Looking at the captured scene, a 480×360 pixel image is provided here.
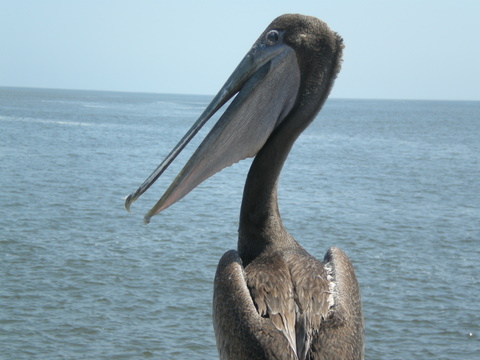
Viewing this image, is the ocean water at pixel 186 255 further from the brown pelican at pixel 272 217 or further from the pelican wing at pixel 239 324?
the pelican wing at pixel 239 324

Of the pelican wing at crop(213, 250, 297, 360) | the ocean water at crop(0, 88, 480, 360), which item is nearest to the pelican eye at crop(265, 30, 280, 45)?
the pelican wing at crop(213, 250, 297, 360)

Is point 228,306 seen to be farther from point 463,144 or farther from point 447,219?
point 463,144

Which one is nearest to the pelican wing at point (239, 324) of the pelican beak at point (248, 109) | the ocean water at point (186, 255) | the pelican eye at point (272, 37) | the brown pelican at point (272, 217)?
the brown pelican at point (272, 217)

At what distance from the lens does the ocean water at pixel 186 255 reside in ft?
27.2

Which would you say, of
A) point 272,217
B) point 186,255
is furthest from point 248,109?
point 186,255

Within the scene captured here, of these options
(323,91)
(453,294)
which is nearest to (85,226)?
(453,294)

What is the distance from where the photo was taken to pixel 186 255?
11188mm

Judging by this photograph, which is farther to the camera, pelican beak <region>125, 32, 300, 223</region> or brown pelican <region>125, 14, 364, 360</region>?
pelican beak <region>125, 32, 300, 223</region>

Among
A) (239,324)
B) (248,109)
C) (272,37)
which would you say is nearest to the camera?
(239,324)

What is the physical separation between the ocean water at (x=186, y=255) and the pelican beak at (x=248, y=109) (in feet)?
13.3

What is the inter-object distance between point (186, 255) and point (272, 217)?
6.84 m

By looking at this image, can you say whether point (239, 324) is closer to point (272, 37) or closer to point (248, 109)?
point (248, 109)

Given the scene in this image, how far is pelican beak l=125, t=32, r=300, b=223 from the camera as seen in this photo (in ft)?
13.5

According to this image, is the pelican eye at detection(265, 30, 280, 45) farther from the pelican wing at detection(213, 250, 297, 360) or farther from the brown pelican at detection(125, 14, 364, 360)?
the pelican wing at detection(213, 250, 297, 360)
